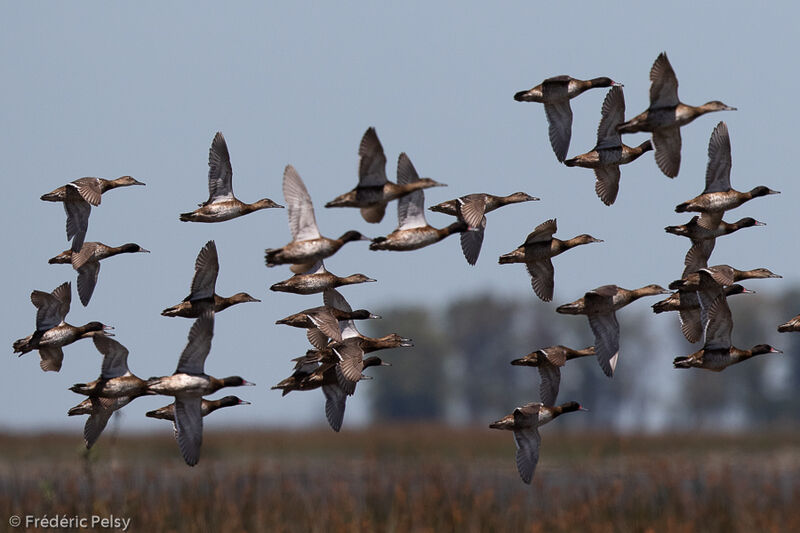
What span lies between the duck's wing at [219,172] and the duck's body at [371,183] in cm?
162

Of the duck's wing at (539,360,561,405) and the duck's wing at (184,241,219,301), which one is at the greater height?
the duck's wing at (184,241,219,301)

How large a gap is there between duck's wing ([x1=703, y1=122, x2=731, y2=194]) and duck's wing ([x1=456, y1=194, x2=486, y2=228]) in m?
1.58

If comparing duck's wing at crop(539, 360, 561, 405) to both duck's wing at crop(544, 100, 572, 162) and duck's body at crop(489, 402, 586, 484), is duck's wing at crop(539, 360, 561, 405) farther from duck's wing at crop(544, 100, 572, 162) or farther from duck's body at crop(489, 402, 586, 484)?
duck's wing at crop(544, 100, 572, 162)

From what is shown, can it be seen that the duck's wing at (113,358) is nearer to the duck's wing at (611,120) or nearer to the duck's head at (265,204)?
the duck's head at (265,204)

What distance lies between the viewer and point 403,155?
8.26m

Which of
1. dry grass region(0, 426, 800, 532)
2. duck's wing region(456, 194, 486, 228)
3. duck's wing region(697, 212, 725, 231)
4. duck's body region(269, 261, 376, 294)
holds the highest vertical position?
duck's wing region(456, 194, 486, 228)

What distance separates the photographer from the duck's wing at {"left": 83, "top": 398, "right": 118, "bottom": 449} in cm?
794

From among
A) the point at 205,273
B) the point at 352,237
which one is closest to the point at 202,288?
the point at 205,273

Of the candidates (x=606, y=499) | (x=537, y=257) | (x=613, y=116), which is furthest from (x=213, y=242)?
(x=606, y=499)

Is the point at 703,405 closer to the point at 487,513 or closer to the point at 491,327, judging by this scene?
the point at 491,327

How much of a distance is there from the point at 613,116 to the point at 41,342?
4.42m

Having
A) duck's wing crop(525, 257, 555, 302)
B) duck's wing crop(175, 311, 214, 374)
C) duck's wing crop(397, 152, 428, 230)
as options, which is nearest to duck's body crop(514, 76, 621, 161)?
duck's wing crop(525, 257, 555, 302)

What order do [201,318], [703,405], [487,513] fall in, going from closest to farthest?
[201,318] → [487,513] → [703,405]

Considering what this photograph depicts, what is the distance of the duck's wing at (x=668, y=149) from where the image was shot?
8.23 meters
